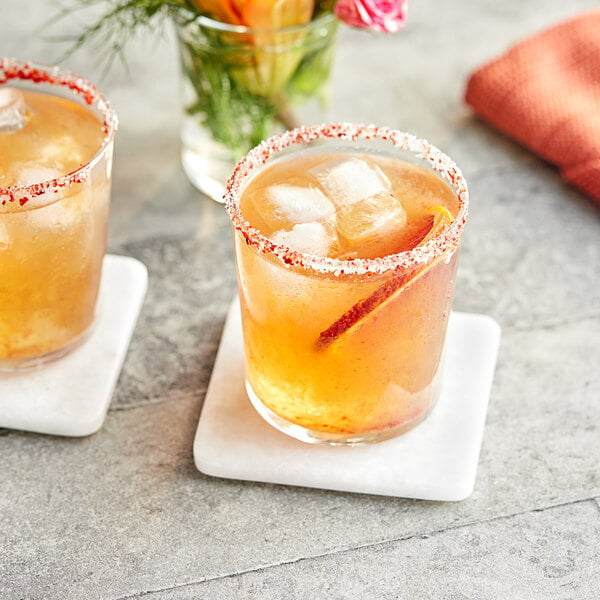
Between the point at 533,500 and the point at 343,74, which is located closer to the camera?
the point at 533,500

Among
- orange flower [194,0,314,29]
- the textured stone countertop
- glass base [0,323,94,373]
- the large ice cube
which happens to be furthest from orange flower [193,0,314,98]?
glass base [0,323,94,373]

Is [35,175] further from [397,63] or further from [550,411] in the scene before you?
[397,63]

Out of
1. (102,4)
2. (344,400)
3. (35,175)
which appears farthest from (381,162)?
(102,4)

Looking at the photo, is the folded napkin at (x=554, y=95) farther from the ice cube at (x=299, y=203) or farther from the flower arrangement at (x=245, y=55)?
the ice cube at (x=299, y=203)

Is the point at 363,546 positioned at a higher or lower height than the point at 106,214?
lower

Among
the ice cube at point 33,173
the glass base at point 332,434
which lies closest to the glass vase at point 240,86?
the ice cube at point 33,173

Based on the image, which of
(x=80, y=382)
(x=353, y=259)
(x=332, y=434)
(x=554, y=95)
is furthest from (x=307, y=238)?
(x=554, y=95)
